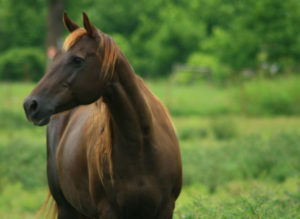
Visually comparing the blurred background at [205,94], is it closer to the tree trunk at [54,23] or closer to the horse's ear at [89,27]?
the tree trunk at [54,23]

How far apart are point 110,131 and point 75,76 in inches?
23.5

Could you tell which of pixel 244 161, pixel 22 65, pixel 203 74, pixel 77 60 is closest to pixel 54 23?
pixel 22 65

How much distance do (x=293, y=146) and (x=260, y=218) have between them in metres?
6.20

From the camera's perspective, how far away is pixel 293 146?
33.9ft

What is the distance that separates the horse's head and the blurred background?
6.41 feet

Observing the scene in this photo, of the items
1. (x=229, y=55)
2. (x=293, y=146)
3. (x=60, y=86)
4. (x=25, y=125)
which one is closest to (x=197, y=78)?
(x=229, y=55)

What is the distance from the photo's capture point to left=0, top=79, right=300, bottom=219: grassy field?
5234 millimetres

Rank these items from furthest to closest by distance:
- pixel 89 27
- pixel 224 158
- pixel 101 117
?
1. pixel 224 158
2. pixel 101 117
3. pixel 89 27

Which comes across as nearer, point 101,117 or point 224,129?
point 101,117

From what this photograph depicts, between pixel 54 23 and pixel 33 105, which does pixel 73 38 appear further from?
pixel 54 23

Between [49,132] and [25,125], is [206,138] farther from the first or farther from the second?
[49,132]

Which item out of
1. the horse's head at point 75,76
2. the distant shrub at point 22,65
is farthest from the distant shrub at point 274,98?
the horse's head at point 75,76

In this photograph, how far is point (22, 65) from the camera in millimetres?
29547

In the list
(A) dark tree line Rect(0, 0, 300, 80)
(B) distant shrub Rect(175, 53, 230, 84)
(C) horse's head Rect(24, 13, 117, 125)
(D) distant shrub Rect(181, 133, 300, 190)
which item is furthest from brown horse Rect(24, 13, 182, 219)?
(B) distant shrub Rect(175, 53, 230, 84)
